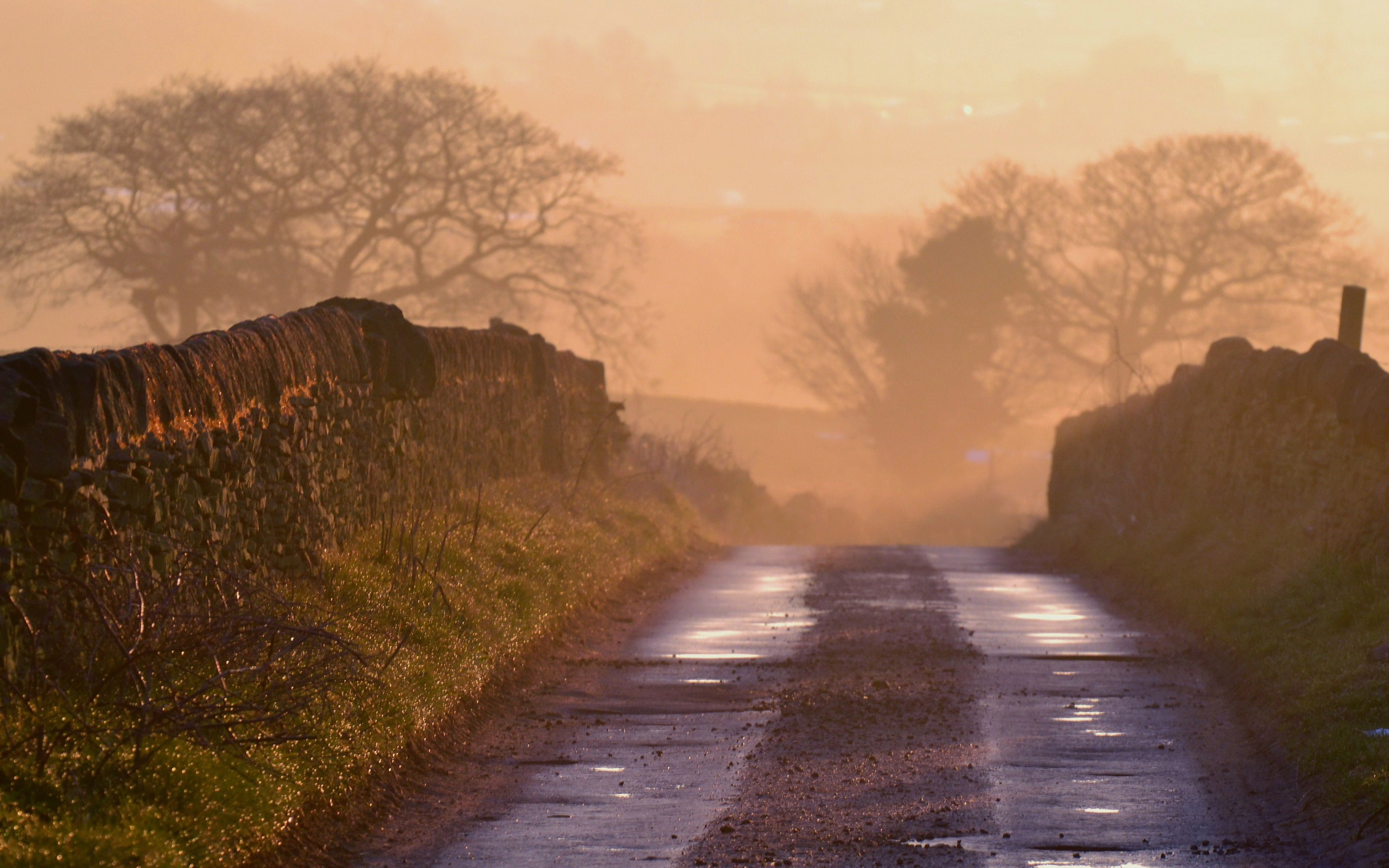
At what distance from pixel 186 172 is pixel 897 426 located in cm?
2555

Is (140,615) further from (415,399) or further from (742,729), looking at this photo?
(415,399)

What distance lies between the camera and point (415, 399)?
12414 millimetres

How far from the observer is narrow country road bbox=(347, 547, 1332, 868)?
20.2 feet

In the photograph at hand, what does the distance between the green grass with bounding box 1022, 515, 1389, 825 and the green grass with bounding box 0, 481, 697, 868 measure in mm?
4544

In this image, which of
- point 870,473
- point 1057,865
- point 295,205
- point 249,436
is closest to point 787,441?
point 870,473

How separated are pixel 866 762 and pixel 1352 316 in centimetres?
1032

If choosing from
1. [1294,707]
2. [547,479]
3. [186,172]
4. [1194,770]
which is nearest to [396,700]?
[1194,770]

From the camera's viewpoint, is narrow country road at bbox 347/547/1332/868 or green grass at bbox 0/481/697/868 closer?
green grass at bbox 0/481/697/868

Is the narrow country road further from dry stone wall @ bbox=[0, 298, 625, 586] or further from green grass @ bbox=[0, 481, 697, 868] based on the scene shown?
dry stone wall @ bbox=[0, 298, 625, 586]

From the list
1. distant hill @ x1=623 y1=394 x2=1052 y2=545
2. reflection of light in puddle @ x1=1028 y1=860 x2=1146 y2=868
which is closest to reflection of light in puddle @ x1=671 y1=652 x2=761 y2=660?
reflection of light in puddle @ x1=1028 y1=860 x2=1146 y2=868

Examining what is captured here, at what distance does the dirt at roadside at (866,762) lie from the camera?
20.0ft

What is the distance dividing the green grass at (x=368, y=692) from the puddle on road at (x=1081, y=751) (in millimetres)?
2742

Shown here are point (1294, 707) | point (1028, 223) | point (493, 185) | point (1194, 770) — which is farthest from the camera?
point (1028, 223)

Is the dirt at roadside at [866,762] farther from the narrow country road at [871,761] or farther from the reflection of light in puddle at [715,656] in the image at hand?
the reflection of light in puddle at [715,656]
